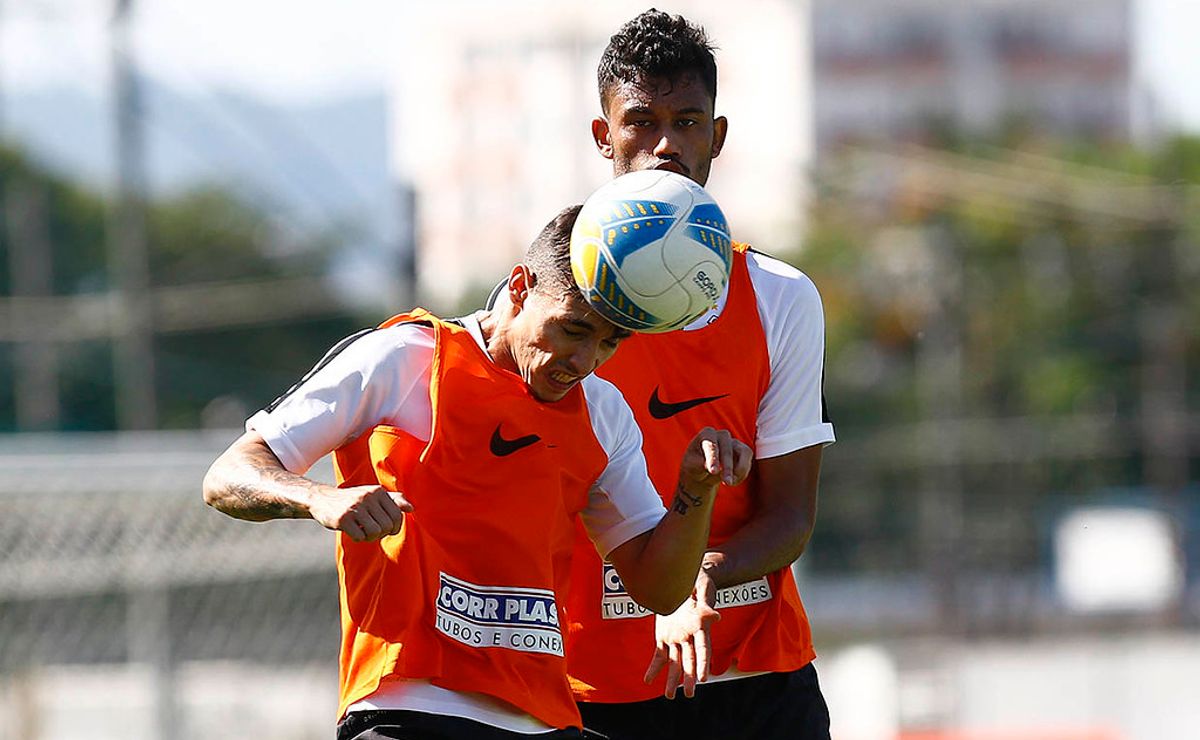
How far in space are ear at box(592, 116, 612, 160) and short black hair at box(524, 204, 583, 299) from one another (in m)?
0.69

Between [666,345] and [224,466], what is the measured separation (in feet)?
4.46

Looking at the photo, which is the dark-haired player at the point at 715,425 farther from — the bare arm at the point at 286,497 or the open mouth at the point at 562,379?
the bare arm at the point at 286,497

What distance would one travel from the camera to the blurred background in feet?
52.7

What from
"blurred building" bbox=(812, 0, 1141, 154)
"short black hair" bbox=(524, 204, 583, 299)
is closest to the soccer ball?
"short black hair" bbox=(524, 204, 583, 299)

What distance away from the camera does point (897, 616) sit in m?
39.0

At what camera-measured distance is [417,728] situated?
A: 14.6 feet

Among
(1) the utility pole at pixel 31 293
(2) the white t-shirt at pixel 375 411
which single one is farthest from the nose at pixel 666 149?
(1) the utility pole at pixel 31 293

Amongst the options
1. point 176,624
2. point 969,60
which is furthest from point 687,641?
point 969,60

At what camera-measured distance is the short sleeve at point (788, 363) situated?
17.6 ft

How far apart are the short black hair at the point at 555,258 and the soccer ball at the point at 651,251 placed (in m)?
0.03

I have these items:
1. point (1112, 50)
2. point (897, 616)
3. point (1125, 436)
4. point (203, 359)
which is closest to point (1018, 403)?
point (1125, 436)

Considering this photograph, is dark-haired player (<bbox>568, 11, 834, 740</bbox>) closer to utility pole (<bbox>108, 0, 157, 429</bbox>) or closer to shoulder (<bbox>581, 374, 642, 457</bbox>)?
shoulder (<bbox>581, 374, 642, 457</bbox>)

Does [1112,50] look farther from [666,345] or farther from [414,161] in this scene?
[666,345]

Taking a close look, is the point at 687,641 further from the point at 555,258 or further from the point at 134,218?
the point at 134,218
